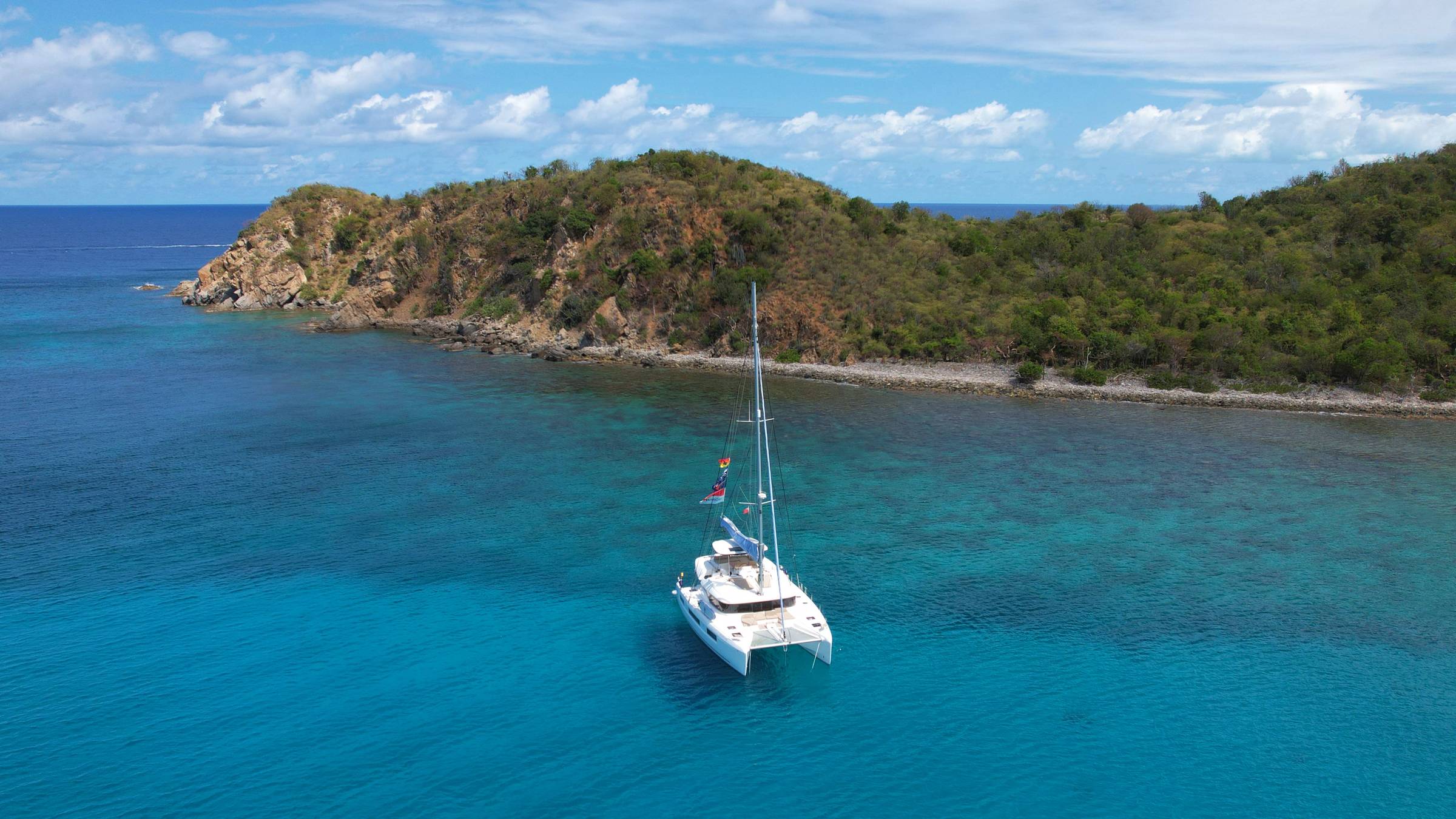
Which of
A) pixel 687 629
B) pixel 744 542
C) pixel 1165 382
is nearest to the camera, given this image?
pixel 687 629

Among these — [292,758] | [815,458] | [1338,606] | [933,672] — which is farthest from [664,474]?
[1338,606]

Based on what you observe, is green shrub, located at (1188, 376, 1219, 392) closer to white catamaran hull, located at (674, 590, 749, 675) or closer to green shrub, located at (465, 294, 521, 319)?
white catamaran hull, located at (674, 590, 749, 675)

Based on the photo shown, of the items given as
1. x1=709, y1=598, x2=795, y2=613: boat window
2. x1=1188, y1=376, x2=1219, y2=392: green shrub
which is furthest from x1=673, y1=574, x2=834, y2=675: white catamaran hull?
x1=1188, y1=376, x2=1219, y2=392: green shrub

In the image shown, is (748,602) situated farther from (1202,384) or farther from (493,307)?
(493,307)

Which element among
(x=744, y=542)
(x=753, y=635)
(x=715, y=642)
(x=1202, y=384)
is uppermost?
(x=1202, y=384)

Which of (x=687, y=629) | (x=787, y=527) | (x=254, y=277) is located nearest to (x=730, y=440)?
(x=787, y=527)

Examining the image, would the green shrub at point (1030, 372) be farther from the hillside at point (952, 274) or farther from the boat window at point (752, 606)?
the boat window at point (752, 606)
